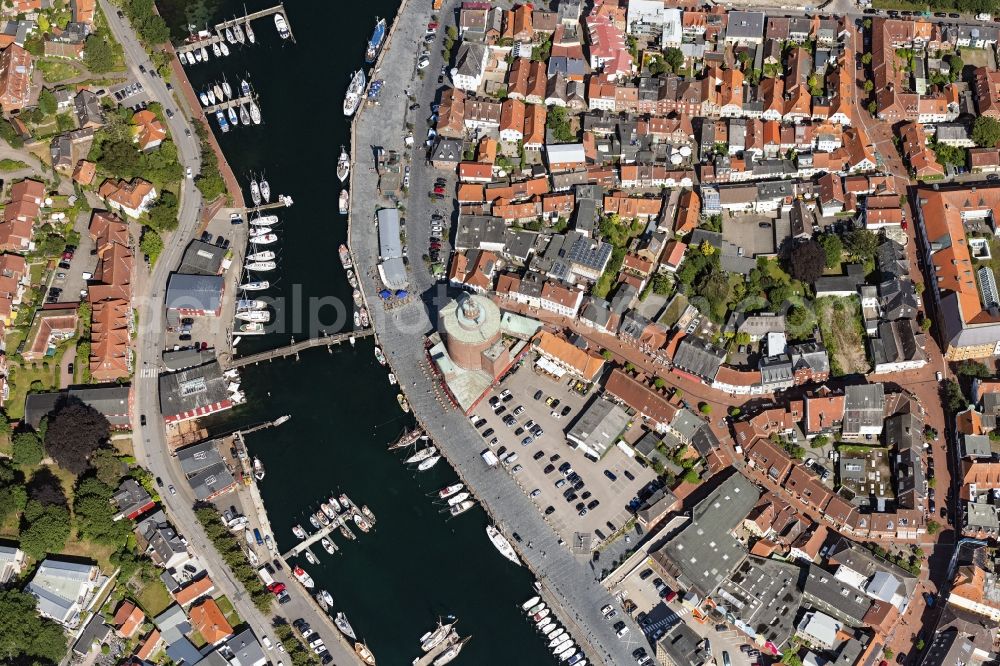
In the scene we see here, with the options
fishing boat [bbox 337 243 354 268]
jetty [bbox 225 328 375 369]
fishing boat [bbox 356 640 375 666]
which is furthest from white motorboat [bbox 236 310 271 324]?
fishing boat [bbox 356 640 375 666]

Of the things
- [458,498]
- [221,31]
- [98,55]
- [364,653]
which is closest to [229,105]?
[221,31]

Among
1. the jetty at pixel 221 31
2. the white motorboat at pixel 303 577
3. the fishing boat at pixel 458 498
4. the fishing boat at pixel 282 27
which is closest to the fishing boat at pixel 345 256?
the fishing boat at pixel 458 498

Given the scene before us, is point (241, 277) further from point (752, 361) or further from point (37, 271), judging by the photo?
point (752, 361)

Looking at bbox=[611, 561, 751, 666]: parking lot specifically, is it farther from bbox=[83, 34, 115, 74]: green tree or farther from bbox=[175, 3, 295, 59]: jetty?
bbox=[83, 34, 115, 74]: green tree

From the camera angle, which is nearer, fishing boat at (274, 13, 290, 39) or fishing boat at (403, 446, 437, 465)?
fishing boat at (403, 446, 437, 465)

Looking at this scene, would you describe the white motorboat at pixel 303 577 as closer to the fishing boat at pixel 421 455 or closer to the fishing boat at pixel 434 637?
the fishing boat at pixel 434 637

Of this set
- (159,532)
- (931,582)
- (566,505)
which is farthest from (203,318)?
(931,582)

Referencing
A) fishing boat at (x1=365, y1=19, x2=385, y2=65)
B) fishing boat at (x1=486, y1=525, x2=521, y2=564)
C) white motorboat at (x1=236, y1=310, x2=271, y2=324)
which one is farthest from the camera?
fishing boat at (x1=365, y1=19, x2=385, y2=65)
